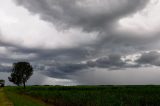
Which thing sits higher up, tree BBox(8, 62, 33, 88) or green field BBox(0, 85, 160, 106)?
tree BBox(8, 62, 33, 88)

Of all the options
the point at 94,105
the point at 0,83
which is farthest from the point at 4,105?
the point at 0,83

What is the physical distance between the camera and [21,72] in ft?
479

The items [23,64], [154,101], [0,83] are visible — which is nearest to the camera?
[154,101]

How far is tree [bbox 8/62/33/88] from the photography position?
14612 centimetres

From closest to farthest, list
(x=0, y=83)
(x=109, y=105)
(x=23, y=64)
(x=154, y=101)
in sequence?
(x=109, y=105) < (x=154, y=101) < (x=0, y=83) < (x=23, y=64)

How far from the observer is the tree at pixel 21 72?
146 meters

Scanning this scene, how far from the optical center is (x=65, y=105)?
43625 millimetres

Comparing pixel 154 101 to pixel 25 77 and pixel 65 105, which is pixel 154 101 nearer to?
pixel 65 105

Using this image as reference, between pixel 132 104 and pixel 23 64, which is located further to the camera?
pixel 23 64

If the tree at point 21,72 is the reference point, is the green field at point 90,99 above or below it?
below

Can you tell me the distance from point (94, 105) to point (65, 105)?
17.3 feet

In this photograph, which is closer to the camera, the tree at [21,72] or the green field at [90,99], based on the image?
the green field at [90,99]

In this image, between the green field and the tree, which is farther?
the tree

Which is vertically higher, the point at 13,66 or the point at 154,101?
the point at 13,66
